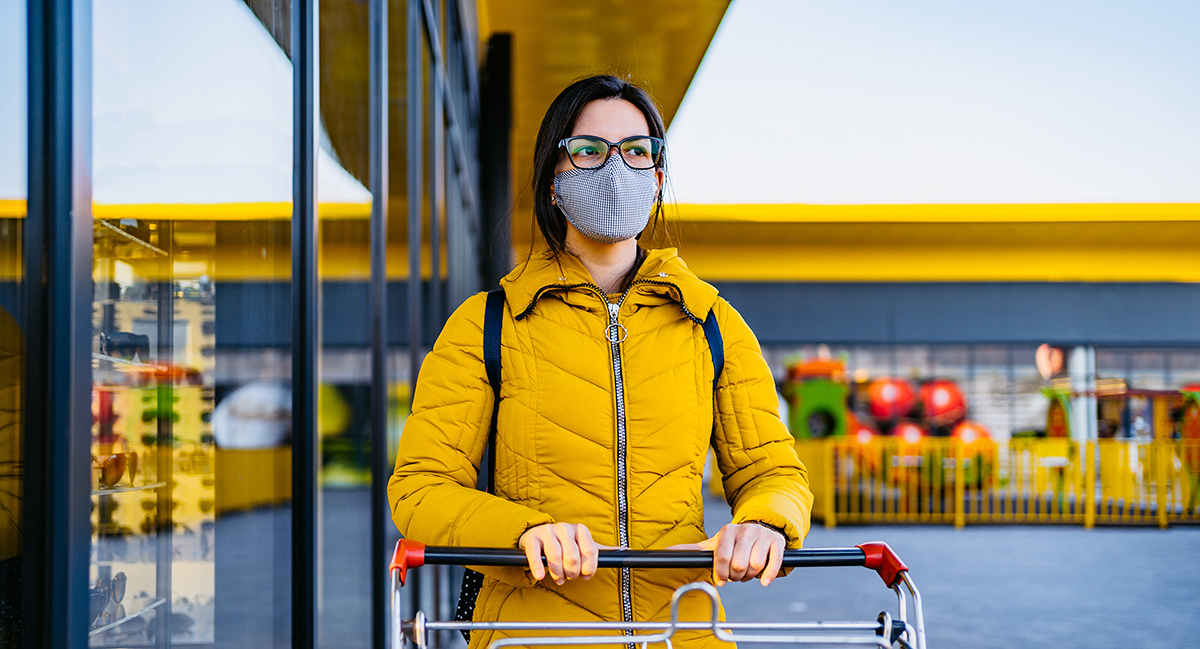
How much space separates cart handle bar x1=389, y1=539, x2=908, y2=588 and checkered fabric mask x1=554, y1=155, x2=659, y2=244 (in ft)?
2.27

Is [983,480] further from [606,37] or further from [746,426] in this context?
[746,426]

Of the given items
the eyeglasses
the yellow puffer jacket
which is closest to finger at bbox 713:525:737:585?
the yellow puffer jacket

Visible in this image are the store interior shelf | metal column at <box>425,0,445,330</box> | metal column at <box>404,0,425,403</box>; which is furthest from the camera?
metal column at <box>425,0,445,330</box>

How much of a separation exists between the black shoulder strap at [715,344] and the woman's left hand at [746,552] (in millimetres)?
389

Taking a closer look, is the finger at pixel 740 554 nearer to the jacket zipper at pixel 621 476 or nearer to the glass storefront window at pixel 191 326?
the jacket zipper at pixel 621 476

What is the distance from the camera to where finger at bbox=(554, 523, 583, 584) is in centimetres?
157

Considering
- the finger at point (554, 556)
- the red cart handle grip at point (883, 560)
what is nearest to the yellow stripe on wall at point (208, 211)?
the finger at point (554, 556)

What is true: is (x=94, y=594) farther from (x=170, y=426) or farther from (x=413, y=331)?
(x=413, y=331)

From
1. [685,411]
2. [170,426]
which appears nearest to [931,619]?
[685,411]

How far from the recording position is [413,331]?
14.1 feet

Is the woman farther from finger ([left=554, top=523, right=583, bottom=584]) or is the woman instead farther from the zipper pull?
finger ([left=554, top=523, right=583, bottom=584])

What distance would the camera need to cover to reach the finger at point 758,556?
1.65 m

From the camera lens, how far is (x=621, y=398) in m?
1.90

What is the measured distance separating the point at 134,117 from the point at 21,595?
0.68 m
